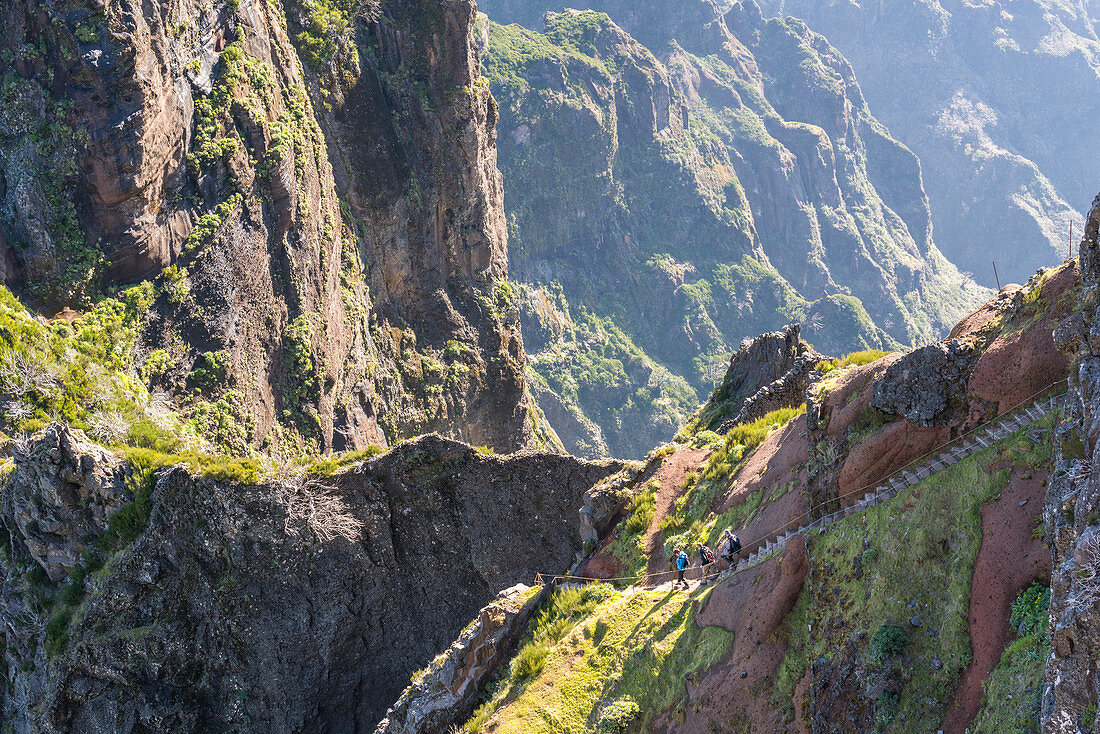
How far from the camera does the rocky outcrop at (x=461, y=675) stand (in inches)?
782

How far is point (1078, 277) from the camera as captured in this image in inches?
608

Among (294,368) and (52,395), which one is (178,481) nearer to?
(52,395)

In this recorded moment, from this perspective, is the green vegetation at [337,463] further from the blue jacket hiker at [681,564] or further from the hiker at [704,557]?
the hiker at [704,557]

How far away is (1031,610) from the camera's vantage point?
11.8 metres

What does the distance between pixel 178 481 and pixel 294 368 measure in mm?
18129

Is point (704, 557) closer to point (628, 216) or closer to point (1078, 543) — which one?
point (1078, 543)

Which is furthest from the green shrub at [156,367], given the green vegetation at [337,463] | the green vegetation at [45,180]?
the green vegetation at [337,463]

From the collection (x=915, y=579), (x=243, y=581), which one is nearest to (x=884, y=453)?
(x=915, y=579)

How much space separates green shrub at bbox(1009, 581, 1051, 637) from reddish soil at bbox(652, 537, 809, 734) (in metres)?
3.95

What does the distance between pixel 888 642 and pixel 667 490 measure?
41.5 ft

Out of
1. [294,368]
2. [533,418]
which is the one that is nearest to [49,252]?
[294,368]

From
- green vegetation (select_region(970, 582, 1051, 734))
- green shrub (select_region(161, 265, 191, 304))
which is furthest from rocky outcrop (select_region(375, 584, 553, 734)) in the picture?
green shrub (select_region(161, 265, 191, 304))

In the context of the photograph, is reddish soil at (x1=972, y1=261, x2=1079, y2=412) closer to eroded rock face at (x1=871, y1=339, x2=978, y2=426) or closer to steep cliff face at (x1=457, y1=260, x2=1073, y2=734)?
steep cliff face at (x1=457, y1=260, x2=1073, y2=734)

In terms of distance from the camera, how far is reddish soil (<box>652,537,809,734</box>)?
14.8 meters
